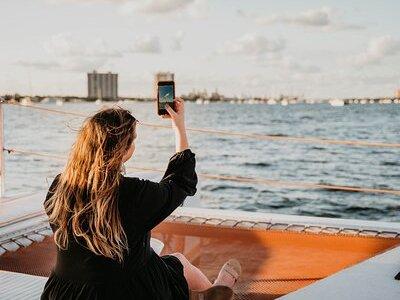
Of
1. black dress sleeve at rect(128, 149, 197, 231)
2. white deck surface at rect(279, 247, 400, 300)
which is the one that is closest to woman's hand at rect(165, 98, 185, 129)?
black dress sleeve at rect(128, 149, 197, 231)

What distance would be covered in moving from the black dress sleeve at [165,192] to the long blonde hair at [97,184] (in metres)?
0.07

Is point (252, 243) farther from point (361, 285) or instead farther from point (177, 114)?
point (177, 114)

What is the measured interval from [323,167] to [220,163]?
4.53 m

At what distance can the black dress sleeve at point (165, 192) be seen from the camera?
1.71 m

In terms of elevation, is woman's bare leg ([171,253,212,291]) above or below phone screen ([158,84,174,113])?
below

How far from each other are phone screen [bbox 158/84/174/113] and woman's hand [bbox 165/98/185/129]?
0.09 ft

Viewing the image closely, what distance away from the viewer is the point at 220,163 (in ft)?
83.1

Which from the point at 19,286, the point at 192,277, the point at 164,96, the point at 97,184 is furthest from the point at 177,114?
the point at 19,286

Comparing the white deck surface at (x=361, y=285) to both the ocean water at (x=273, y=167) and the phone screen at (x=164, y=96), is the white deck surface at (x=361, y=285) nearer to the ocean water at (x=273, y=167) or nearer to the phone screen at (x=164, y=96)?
the phone screen at (x=164, y=96)

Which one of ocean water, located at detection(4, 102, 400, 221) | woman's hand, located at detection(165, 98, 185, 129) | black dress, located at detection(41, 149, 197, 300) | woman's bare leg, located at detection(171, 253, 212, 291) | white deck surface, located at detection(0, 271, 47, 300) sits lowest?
ocean water, located at detection(4, 102, 400, 221)

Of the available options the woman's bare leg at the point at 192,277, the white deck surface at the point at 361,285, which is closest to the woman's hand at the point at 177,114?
the woman's bare leg at the point at 192,277

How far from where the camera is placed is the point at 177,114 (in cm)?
210

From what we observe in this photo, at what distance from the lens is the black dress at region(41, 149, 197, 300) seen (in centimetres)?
171

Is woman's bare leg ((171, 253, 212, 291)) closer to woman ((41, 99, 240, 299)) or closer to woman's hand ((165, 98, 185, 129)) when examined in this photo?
woman ((41, 99, 240, 299))
